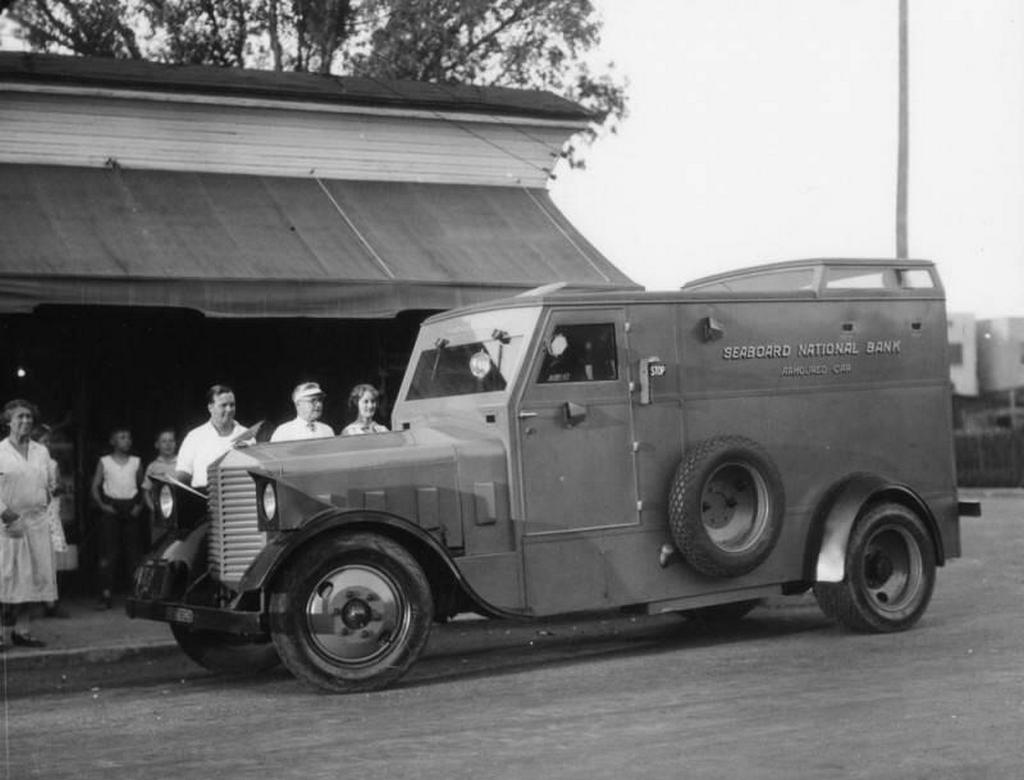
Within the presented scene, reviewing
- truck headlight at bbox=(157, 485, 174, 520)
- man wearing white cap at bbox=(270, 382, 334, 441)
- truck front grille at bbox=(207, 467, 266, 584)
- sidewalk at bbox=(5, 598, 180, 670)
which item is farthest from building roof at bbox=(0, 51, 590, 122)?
truck front grille at bbox=(207, 467, 266, 584)

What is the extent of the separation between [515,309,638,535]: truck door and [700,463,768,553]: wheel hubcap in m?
0.56

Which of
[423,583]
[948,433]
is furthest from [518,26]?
[423,583]

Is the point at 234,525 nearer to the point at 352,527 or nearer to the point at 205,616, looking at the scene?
the point at 205,616

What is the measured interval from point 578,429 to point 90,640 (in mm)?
4166

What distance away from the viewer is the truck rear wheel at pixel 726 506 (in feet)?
31.8

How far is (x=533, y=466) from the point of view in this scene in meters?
9.45

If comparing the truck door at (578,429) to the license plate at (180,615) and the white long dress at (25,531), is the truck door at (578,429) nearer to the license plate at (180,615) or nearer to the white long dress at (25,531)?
the license plate at (180,615)

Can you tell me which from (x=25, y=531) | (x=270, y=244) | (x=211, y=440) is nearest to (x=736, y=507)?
(x=211, y=440)

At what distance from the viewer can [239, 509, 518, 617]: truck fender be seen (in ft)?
28.2

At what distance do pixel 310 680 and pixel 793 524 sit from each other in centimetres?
341

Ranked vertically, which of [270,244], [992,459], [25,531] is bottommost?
[992,459]

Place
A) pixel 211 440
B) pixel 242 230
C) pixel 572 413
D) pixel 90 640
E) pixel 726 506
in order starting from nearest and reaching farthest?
pixel 572 413 → pixel 726 506 → pixel 211 440 → pixel 90 640 → pixel 242 230

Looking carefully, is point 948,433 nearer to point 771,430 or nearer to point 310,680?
point 771,430

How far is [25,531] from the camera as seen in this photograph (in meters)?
11.2
